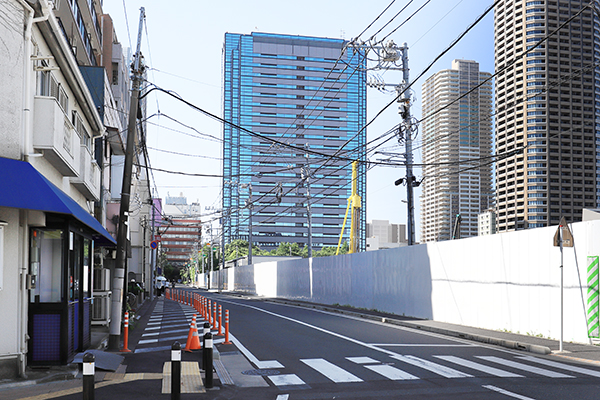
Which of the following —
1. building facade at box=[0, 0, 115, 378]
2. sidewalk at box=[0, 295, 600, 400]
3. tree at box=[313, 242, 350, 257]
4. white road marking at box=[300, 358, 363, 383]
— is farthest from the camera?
tree at box=[313, 242, 350, 257]

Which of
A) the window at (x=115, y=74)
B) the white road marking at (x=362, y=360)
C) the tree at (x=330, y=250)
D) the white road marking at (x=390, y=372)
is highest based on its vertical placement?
the window at (x=115, y=74)

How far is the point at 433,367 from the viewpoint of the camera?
11.6 m

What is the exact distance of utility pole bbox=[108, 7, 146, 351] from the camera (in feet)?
49.0

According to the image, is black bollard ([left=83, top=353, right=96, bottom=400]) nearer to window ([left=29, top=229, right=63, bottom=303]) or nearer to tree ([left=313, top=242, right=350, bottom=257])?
window ([left=29, top=229, right=63, bottom=303])

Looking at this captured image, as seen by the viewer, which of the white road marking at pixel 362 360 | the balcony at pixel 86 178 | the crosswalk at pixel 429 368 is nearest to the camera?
the crosswalk at pixel 429 368

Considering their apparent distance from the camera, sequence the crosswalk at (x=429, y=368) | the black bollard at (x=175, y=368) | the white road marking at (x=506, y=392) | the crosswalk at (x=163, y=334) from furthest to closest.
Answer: the crosswalk at (x=163, y=334)
the crosswalk at (x=429, y=368)
the white road marking at (x=506, y=392)
the black bollard at (x=175, y=368)

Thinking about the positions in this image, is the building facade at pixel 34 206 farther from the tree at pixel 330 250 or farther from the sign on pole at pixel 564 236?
the tree at pixel 330 250

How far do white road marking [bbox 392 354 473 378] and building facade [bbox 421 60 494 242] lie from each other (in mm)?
21631

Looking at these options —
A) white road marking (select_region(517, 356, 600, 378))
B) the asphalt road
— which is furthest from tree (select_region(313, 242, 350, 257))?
white road marking (select_region(517, 356, 600, 378))

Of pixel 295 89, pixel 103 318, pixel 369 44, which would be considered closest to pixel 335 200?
pixel 295 89

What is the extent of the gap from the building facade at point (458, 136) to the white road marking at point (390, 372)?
2285cm

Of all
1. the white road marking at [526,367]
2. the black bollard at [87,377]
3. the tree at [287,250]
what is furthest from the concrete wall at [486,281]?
the tree at [287,250]

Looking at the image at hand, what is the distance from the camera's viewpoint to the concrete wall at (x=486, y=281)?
609 inches

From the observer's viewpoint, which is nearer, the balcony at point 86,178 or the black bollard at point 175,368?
the black bollard at point 175,368
